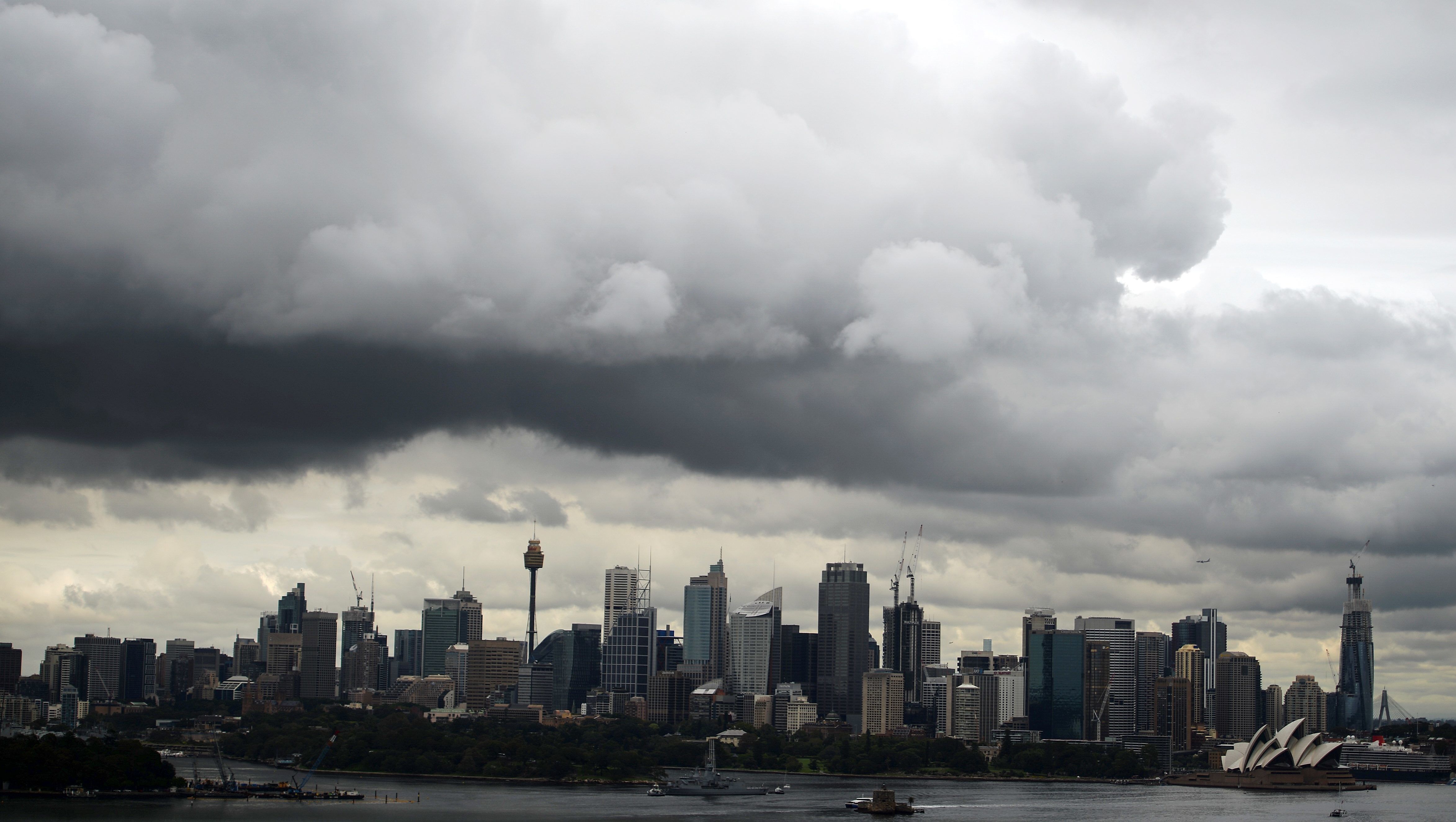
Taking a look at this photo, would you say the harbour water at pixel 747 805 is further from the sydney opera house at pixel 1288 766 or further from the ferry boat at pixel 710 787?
the sydney opera house at pixel 1288 766

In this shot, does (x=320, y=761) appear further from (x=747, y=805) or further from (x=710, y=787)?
(x=747, y=805)

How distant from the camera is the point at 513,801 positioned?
12144 cm

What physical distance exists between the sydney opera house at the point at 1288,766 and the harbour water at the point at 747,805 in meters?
4.45

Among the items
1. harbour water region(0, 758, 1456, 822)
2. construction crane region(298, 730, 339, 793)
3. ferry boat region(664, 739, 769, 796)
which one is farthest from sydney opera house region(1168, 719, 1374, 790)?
construction crane region(298, 730, 339, 793)

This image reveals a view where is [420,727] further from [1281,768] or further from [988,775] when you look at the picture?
[1281,768]

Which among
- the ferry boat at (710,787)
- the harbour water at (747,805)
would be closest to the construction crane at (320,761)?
the harbour water at (747,805)

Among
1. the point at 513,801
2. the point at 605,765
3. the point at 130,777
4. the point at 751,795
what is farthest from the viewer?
the point at 605,765

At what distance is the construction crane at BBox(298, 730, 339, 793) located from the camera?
143625 millimetres

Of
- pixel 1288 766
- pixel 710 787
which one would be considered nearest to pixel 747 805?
pixel 710 787

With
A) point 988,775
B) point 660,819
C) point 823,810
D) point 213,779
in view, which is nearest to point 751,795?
point 823,810

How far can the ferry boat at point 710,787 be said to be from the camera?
138 meters

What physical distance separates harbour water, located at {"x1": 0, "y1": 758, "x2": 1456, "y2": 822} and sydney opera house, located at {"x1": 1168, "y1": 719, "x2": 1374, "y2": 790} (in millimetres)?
4454

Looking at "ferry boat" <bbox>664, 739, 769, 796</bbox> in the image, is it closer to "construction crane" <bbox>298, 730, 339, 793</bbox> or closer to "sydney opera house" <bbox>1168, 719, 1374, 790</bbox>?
"construction crane" <bbox>298, 730, 339, 793</bbox>

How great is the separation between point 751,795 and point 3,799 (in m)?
61.2
